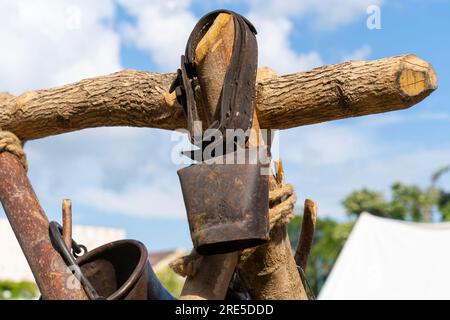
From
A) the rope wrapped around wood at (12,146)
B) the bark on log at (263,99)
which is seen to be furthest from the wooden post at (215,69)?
the rope wrapped around wood at (12,146)

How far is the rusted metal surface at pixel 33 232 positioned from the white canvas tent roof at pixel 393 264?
453 centimetres

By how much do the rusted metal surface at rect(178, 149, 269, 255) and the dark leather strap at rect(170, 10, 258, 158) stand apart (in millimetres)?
109

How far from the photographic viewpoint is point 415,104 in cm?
175

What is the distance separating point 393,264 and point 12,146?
191 inches

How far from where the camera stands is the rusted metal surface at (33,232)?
1742mm

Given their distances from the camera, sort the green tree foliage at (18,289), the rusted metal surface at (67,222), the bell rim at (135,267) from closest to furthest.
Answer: the bell rim at (135,267) → the rusted metal surface at (67,222) → the green tree foliage at (18,289)

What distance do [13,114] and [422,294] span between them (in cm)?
446

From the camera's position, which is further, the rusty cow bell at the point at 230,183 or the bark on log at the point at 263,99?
the bark on log at the point at 263,99

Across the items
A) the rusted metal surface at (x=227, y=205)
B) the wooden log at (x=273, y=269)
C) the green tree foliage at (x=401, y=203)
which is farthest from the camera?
the green tree foliage at (x=401, y=203)

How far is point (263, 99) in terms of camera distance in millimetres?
1854

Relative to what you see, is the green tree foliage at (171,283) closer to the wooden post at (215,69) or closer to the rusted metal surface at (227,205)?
the wooden post at (215,69)

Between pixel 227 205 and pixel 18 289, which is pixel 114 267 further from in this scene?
pixel 18 289
